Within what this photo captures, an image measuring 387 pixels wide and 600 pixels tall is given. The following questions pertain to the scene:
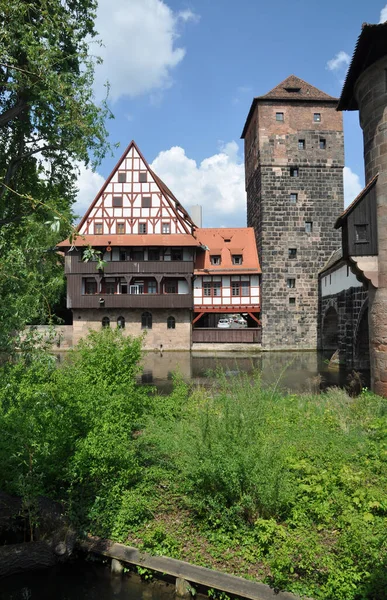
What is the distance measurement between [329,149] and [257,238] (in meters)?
7.43

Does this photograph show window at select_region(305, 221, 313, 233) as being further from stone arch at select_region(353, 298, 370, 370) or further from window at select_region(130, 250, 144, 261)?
stone arch at select_region(353, 298, 370, 370)

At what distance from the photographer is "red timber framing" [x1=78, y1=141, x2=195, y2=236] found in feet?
93.6

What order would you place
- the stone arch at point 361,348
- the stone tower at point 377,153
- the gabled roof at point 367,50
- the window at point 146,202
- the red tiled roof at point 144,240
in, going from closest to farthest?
the gabled roof at point 367,50
the stone tower at point 377,153
the stone arch at point 361,348
the red tiled roof at point 144,240
the window at point 146,202

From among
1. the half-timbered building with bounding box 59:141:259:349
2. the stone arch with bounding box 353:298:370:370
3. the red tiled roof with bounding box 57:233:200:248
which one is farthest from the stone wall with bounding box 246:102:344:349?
the stone arch with bounding box 353:298:370:370

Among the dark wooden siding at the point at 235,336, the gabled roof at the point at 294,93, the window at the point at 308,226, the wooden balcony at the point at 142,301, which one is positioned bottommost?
the dark wooden siding at the point at 235,336

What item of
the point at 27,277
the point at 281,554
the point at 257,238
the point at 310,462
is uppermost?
the point at 257,238

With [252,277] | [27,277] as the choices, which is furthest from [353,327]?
[27,277]

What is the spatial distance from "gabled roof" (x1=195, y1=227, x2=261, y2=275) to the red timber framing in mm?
2639

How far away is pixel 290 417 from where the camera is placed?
790cm

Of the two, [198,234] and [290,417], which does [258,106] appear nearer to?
[198,234]

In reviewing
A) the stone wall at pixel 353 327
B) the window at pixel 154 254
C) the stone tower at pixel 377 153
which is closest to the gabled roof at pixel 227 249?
the window at pixel 154 254

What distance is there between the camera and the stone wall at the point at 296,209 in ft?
93.0

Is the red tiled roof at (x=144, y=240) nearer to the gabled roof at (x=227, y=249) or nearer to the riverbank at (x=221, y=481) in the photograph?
the gabled roof at (x=227, y=249)

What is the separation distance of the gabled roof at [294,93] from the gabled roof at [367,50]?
64.9 feet
